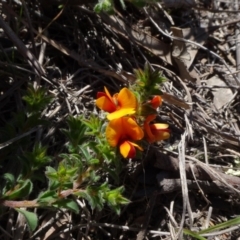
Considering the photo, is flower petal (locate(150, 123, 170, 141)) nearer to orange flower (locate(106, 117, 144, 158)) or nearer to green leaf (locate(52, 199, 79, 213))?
orange flower (locate(106, 117, 144, 158))

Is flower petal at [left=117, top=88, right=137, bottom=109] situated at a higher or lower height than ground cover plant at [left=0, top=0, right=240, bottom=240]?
higher

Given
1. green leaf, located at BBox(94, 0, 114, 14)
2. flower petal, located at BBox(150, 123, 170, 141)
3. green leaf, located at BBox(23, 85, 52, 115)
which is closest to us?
flower petal, located at BBox(150, 123, 170, 141)

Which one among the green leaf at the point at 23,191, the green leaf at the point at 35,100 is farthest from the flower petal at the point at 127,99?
the green leaf at the point at 23,191

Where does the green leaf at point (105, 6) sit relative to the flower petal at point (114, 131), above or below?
above

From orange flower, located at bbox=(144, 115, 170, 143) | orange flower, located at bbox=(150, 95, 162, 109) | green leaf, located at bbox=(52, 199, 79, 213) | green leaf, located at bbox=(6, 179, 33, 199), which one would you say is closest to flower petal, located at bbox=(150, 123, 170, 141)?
orange flower, located at bbox=(144, 115, 170, 143)

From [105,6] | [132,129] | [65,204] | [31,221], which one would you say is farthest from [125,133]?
[105,6]

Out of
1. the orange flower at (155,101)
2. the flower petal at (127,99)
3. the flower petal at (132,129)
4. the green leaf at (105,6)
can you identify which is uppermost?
the green leaf at (105,6)

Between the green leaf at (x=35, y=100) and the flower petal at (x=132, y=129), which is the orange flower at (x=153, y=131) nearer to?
the flower petal at (x=132, y=129)

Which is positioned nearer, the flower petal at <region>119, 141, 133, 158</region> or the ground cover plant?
the flower petal at <region>119, 141, 133, 158</region>
